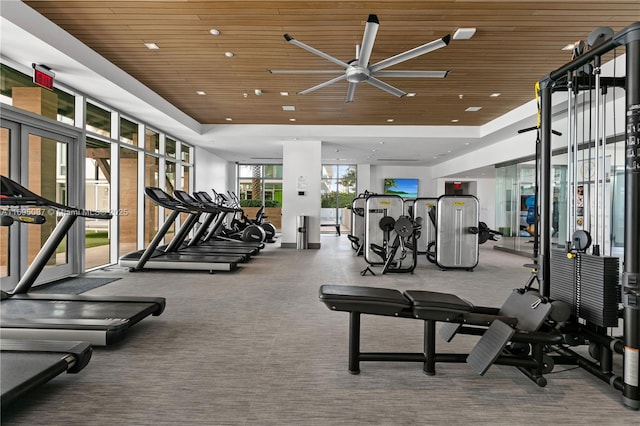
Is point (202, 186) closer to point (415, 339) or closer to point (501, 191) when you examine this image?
point (501, 191)

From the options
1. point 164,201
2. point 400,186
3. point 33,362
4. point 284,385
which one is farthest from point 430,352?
point 400,186

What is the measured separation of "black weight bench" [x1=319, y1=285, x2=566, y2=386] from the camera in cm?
243

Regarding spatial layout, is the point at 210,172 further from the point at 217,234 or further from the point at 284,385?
the point at 284,385

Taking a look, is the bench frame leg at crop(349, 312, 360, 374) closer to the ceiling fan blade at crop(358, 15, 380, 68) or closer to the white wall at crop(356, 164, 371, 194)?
the ceiling fan blade at crop(358, 15, 380, 68)

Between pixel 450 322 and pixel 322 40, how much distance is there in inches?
154

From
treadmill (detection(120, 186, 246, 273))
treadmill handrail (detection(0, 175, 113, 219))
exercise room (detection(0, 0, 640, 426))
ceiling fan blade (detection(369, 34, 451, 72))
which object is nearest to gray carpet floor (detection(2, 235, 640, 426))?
exercise room (detection(0, 0, 640, 426))

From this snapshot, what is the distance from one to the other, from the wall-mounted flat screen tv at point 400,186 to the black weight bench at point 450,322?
14.9m

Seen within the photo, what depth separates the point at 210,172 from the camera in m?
13.5

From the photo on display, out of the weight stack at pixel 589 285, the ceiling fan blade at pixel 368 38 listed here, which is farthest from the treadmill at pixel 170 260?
the weight stack at pixel 589 285

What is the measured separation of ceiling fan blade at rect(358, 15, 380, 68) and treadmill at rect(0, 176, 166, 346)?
3367 millimetres

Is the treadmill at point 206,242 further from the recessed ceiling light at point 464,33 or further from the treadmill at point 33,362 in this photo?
the recessed ceiling light at point 464,33

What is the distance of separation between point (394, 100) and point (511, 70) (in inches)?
Answer: 90.1

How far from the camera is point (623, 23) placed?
14.8 ft

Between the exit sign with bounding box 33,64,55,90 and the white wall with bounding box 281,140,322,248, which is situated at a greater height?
the exit sign with bounding box 33,64,55,90
